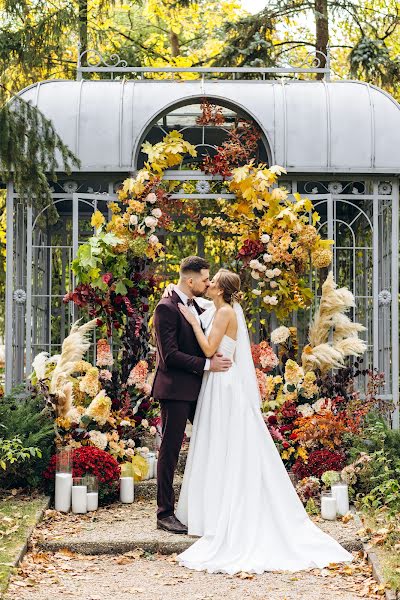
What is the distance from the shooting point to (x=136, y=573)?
6.38 metres

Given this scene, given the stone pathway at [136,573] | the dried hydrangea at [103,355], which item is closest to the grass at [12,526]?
the stone pathway at [136,573]

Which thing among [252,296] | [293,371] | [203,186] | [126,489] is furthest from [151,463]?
[203,186]

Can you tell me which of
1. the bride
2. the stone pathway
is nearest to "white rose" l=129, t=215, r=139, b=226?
the bride

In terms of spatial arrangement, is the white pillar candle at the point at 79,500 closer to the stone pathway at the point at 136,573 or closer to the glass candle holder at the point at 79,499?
the glass candle holder at the point at 79,499

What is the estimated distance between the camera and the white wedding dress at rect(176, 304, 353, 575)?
6500 mm

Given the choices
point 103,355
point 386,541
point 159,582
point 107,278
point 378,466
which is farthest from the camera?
point 107,278

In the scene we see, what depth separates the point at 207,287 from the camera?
7207 mm

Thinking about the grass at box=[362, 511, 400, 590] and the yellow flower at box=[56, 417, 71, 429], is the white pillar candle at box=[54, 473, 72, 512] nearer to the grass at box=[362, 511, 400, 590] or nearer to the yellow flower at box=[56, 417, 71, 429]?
the yellow flower at box=[56, 417, 71, 429]

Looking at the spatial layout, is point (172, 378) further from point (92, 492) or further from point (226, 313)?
point (92, 492)

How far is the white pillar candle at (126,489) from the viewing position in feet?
27.1

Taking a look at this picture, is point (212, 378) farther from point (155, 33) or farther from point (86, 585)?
point (155, 33)

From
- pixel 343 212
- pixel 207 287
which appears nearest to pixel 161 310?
pixel 207 287

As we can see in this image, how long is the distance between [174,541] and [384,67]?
386 inches

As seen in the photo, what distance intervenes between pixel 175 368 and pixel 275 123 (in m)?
3.73
